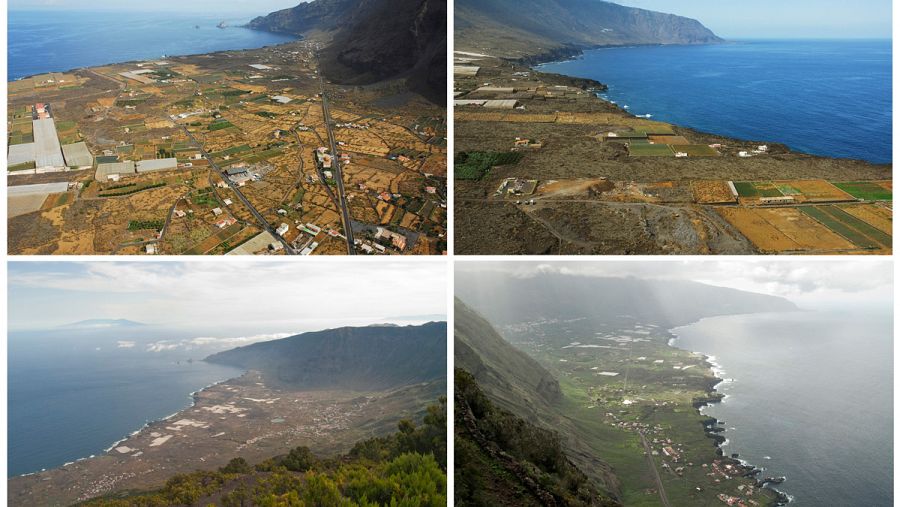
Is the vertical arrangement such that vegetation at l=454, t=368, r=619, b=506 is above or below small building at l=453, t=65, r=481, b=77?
below

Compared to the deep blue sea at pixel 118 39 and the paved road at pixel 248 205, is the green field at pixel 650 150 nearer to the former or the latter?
the paved road at pixel 248 205

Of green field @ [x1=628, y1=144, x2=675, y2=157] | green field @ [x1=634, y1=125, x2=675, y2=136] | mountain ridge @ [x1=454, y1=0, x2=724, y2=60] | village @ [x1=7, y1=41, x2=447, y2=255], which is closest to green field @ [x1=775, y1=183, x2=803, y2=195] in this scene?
green field @ [x1=628, y1=144, x2=675, y2=157]

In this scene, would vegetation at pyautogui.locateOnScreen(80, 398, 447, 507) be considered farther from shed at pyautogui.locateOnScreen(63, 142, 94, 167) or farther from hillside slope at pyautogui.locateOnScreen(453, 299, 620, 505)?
shed at pyautogui.locateOnScreen(63, 142, 94, 167)

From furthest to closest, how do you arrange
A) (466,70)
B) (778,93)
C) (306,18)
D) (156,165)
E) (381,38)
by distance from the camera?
1. (306,18)
2. (778,93)
3. (466,70)
4. (381,38)
5. (156,165)

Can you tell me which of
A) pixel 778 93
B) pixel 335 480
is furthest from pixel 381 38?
pixel 778 93

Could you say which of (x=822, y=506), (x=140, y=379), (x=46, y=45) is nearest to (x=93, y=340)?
(x=140, y=379)

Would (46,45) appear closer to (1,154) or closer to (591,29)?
(1,154)

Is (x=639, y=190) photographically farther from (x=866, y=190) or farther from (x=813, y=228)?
(x=866, y=190)
